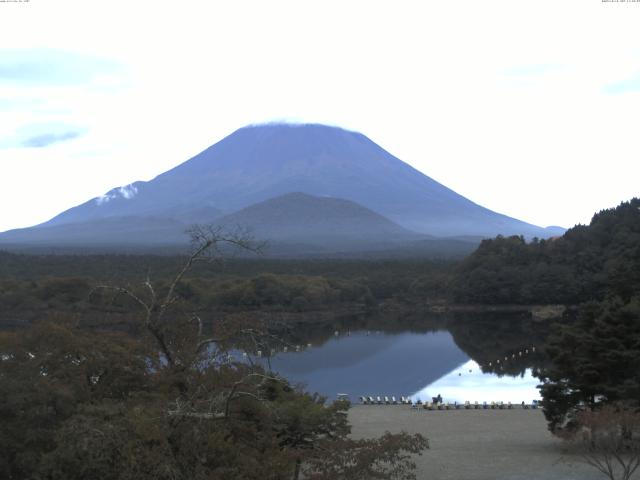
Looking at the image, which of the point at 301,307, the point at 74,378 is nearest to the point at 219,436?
the point at 74,378

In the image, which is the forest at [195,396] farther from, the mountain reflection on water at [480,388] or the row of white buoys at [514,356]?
the mountain reflection on water at [480,388]

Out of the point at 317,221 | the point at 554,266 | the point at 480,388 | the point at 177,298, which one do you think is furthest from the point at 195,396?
the point at 317,221

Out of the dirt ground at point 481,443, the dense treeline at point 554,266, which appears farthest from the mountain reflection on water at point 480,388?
the dense treeline at point 554,266

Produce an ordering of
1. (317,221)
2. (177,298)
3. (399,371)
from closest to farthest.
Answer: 1. (177,298)
2. (399,371)
3. (317,221)

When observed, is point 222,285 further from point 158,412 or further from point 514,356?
point 158,412

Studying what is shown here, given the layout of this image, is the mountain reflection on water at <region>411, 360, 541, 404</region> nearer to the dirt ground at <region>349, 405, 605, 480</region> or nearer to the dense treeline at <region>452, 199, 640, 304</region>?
the dirt ground at <region>349, 405, 605, 480</region>

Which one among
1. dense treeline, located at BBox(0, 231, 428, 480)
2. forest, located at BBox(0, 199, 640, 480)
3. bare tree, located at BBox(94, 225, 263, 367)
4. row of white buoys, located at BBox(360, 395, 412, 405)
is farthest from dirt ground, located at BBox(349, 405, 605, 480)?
bare tree, located at BBox(94, 225, 263, 367)
